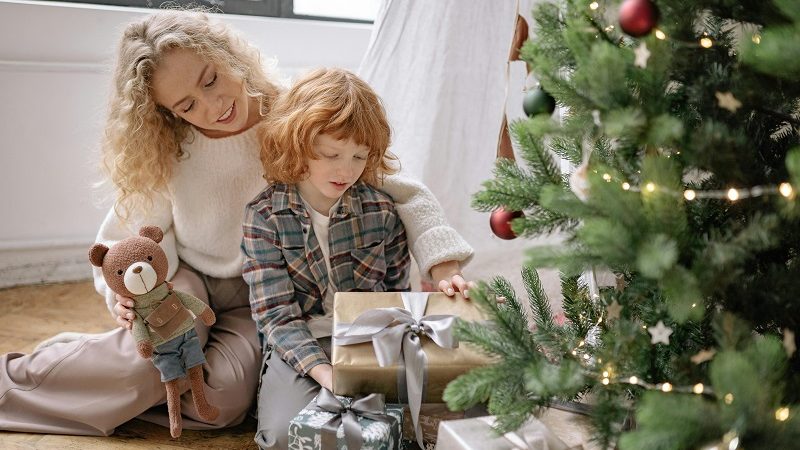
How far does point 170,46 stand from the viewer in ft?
4.65

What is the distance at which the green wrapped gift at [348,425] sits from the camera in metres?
1.20

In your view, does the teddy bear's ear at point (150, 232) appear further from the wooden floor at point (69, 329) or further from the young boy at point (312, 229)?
the wooden floor at point (69, 329)

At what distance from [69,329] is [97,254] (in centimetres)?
68

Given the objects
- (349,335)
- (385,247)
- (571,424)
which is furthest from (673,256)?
(385,247)

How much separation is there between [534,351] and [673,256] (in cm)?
26

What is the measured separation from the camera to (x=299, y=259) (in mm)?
1429

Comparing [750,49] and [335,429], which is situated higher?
[750,49]

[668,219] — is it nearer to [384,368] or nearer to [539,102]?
[539,102]

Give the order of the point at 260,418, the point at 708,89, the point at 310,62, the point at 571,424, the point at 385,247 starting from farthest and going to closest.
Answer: the point at 310,62
the point at 385,247
the point at 260,418
the point at 571,424
the point at 708,89

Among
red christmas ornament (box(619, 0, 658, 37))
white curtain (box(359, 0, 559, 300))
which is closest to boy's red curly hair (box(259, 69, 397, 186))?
white curtain (box(359, 0, 559, 300))

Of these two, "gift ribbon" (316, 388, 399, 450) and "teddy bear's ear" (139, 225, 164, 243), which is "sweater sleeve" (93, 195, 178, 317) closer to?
"teddy bear's ear" (139, 225, 164, 243)

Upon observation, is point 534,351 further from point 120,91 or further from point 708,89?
point 120,91

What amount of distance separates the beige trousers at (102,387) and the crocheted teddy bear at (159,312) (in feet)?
0.13

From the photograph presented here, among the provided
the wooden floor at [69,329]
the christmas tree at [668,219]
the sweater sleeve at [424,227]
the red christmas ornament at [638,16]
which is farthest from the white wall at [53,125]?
the red christmas ornament at [638,16]
